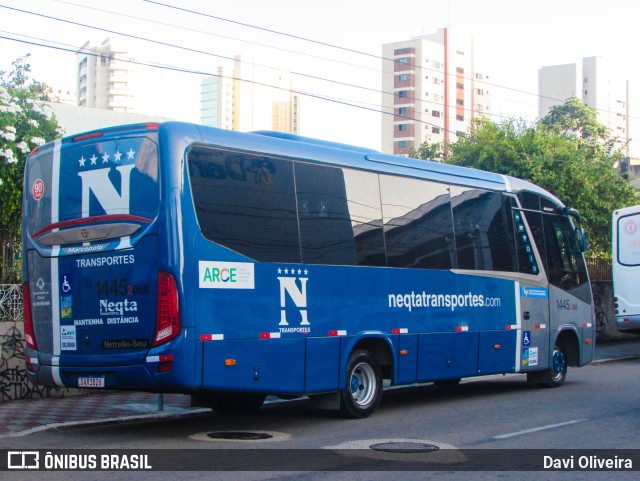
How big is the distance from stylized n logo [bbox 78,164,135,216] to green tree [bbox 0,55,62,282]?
1017 cm

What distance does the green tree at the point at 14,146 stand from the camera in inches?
834

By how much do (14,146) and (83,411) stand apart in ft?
37.1

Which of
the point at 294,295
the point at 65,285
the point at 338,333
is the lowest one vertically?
the point at 338,333

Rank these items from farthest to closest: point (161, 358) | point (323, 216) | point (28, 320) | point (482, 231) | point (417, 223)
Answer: point (482, 231)
point (417, 223)
point (323, 216)
point (28, 320)
point (161, 358)

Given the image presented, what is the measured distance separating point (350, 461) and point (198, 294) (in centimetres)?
239

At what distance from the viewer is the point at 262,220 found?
10.5 m

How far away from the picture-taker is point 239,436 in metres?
10.4

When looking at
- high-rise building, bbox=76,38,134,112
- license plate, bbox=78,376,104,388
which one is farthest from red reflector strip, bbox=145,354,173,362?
high-rise building, bbox=76,38,134,112

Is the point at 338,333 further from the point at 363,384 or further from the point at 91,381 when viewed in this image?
the point at 91,381

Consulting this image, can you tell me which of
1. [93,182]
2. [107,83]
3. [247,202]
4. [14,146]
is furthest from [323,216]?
[107,83]

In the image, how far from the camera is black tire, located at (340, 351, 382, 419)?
1160 centimetres

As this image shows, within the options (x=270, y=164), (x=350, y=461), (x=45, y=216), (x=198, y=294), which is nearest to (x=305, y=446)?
(x=350, y=461)

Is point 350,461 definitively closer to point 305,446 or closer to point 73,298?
point 305,446

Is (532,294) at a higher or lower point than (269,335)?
higher
